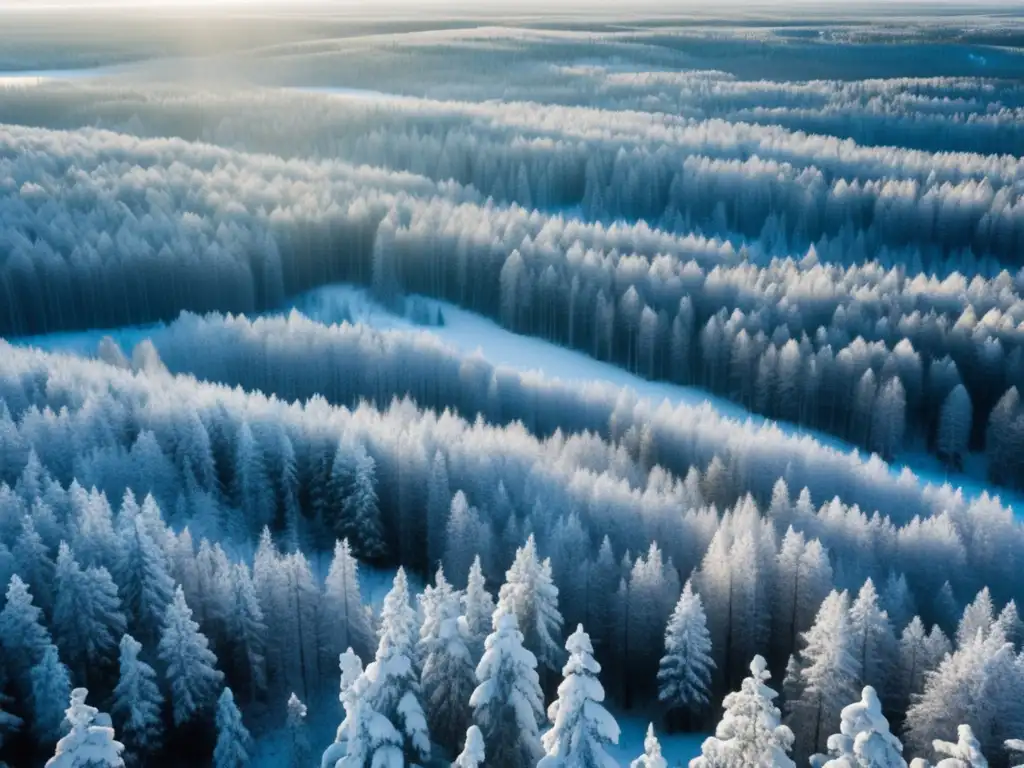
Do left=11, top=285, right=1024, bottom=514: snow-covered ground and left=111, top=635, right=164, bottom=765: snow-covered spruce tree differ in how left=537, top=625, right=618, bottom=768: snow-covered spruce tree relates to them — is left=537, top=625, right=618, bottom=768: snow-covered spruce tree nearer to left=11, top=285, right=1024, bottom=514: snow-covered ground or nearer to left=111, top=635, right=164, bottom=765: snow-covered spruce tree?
left=111, top=635, right=164, bottom=765: snow-covered spruce tree

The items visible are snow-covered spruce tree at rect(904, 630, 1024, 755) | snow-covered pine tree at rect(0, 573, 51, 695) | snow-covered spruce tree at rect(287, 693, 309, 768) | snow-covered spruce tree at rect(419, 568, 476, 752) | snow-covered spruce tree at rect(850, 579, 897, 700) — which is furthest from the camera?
snow-covered spruce tree at rect(850, 579, 897, 700)

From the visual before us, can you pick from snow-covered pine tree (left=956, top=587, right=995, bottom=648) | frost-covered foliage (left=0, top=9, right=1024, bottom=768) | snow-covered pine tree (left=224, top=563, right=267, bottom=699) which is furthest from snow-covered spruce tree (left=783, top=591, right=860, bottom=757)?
snow-covered pine tree (left=224, top=563, right=267, bottom=699)

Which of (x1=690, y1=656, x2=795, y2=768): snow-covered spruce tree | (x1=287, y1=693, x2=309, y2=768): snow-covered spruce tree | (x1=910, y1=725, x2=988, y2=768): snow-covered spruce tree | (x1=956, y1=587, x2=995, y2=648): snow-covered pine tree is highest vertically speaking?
(x1=910, y1=725, x2=988, y2=768): snow-covered spruce tree

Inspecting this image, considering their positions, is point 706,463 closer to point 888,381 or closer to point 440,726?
point 888,381

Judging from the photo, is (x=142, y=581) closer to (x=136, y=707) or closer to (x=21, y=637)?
(x=21, y=637)

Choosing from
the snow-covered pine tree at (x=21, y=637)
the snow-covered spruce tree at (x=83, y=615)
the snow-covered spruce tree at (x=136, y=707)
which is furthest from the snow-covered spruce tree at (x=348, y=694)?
the snow-covered spruce tree at (x=83, y=615)

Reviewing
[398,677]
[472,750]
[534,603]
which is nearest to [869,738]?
[472,750]

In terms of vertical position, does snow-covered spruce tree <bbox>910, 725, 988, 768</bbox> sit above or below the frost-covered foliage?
above
